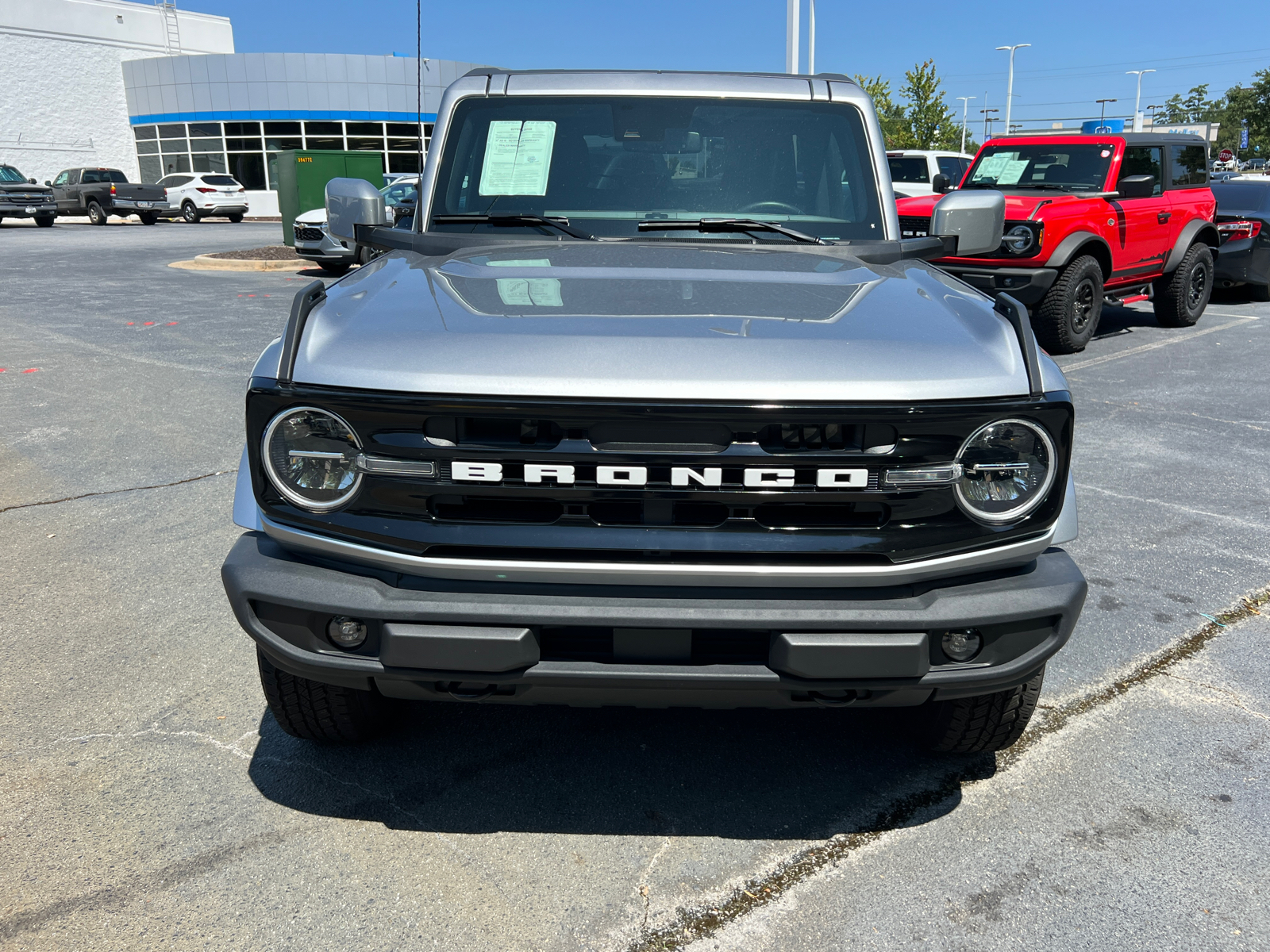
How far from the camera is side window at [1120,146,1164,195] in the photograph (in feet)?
31.6

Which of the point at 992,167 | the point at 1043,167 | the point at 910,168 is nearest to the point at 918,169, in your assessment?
the point at 910,168

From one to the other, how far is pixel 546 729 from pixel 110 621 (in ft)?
5.91

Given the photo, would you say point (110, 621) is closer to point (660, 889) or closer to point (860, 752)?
point (660, 889)

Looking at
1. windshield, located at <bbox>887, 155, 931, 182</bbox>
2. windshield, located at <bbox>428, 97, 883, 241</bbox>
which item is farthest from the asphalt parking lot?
windshield, located at <bbox>887, 155, 931, 182</bbox>

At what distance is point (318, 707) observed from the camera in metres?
2.63

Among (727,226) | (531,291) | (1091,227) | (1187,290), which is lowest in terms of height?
(1187,290)

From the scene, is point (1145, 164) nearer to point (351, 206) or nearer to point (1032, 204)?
point (1032, 204)

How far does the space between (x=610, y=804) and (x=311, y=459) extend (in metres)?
1.21

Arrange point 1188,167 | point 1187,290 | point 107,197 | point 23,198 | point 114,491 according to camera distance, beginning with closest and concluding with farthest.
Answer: point 114,491 < point 1188,167 < point 1187,290 < point 23,198 < point 107,197

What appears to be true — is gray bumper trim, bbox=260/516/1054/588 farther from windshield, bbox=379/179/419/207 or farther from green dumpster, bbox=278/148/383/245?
windshield, bbox=379/179/419/207

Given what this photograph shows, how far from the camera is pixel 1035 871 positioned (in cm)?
239

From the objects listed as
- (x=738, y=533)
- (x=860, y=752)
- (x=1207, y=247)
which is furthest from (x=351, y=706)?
(x=1207, y=247)

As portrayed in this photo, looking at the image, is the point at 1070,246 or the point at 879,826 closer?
the point at 879,826

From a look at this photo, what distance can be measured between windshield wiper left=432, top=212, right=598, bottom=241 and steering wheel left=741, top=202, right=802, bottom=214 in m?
0.55
